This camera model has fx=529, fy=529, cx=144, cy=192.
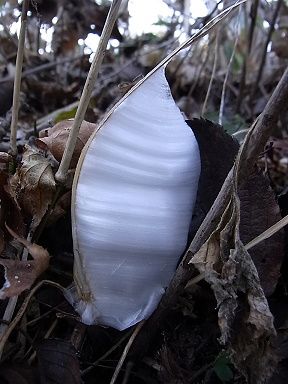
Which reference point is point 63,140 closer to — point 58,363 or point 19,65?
point 19,65

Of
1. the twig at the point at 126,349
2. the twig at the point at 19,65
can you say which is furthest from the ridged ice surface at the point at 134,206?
the twig at the point at 19,65

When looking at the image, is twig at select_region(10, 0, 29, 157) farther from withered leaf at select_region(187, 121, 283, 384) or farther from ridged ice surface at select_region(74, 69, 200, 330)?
withered leaf at select_region(187, 121, 283, 384)

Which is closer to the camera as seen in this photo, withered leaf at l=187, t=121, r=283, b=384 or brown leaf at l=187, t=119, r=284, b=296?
withered leaf at l=187, t=121, r=283, b=384

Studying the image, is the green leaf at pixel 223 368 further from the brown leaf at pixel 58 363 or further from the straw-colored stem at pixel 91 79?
the straw-colored stem at pixel 91 79

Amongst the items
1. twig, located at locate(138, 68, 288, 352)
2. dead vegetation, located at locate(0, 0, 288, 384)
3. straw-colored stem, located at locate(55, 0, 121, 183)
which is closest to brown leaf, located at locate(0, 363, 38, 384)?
dead vegetation, located at locate(0, 0, 288, 384)

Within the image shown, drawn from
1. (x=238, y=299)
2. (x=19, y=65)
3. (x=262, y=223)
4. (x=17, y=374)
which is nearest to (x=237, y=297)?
(x=238, y=299)

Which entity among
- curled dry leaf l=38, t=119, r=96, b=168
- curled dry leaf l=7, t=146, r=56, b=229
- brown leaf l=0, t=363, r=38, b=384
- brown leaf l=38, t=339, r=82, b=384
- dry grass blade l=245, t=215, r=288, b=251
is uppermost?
curled dry leaf l=38, t=119, r=96, b=168

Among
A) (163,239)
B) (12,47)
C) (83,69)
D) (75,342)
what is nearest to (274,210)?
(163,239)
